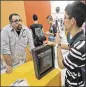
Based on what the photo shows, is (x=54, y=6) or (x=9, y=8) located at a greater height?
(x=54, y=6)

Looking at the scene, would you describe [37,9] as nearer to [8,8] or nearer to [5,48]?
[8,8]

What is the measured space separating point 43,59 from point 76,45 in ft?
1.23

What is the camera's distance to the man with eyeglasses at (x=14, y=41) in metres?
2.05

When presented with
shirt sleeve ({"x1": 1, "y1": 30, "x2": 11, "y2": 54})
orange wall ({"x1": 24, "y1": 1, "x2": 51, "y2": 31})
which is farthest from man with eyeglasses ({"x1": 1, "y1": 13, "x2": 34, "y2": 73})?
orange wall ({"x1": 24, "y1": 1, "x2": 51, "y2": 31})

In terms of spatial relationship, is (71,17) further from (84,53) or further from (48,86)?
(48,86)

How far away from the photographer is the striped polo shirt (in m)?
1.12

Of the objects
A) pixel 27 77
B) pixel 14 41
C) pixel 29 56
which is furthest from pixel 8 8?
pixel 27 77

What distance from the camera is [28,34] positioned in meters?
2.29

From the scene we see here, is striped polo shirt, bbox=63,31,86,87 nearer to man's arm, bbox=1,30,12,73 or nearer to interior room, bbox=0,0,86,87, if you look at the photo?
interior room, bbox=0,0,86,87

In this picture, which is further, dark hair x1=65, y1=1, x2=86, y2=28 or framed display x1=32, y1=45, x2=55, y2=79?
framed display x1=32, y1=45, x2=55, y2=79

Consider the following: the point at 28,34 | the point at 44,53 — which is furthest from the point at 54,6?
the point at 44,53

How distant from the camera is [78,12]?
3.85ft

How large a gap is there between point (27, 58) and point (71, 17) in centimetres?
119

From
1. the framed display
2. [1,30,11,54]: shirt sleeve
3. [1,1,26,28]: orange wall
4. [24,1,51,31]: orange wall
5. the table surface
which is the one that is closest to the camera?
the framed display
